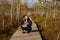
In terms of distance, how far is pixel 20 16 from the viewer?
3.26 meters

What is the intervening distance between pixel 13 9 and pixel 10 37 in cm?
44

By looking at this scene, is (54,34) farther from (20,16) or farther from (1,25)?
(1,25)

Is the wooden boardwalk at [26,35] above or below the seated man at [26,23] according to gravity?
below

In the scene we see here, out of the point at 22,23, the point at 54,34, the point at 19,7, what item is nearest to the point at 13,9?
the point at 19,7

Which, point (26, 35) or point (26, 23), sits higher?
point (26, 23)

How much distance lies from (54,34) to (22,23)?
1.55 ft

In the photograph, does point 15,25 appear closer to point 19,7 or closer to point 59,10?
point 19,7

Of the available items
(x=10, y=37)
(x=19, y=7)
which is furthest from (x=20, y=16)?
(x=10, y=37)

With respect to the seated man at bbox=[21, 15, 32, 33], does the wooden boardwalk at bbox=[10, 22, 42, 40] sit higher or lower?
lower

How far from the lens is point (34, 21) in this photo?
3.39m

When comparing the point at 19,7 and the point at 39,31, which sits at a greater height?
the point at 19,7

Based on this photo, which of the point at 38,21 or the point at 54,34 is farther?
the point at 38,21

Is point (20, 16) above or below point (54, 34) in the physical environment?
above

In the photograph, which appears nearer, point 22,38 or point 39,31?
point 22,38
